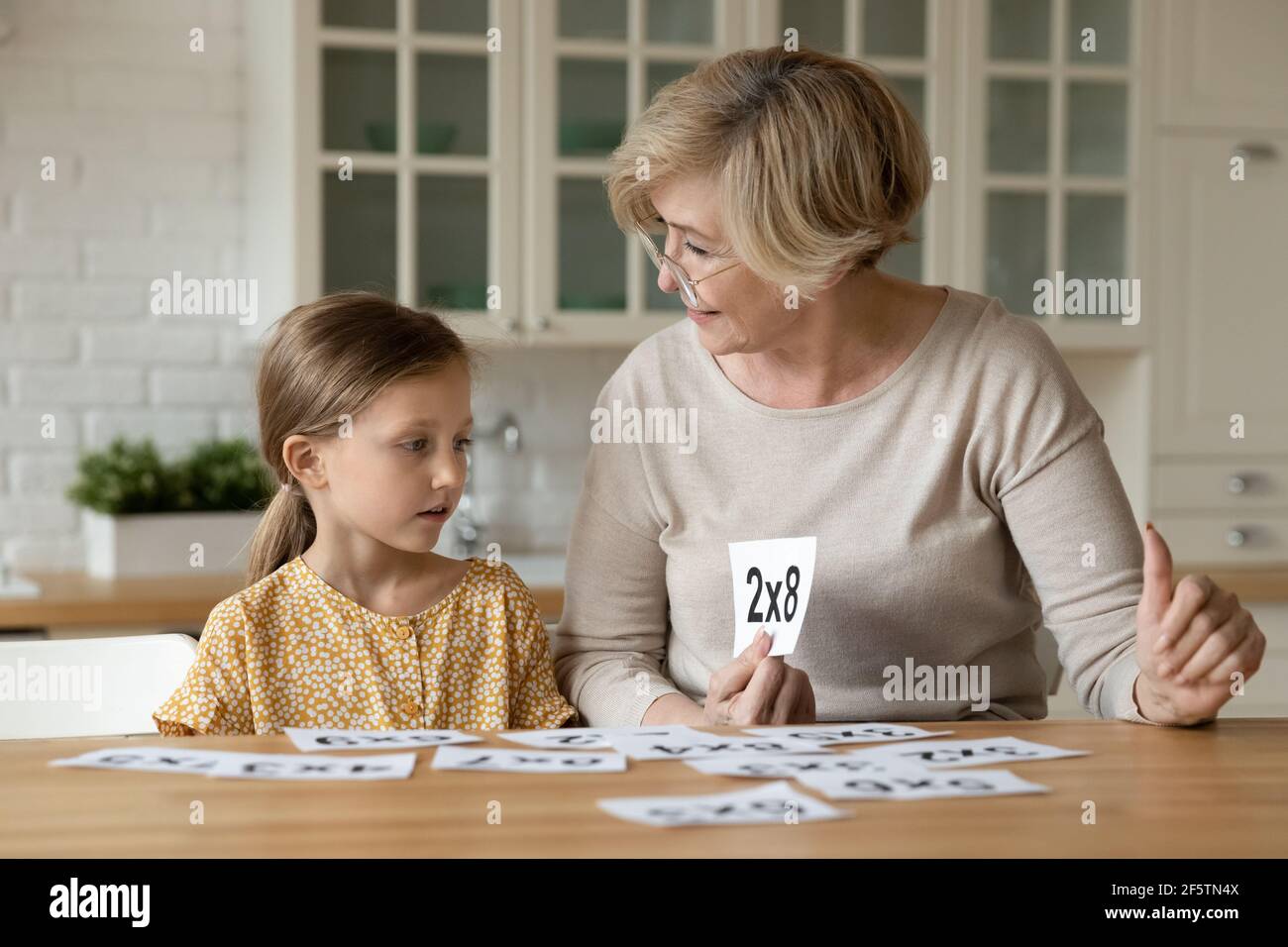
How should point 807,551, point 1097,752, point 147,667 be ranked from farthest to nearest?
point 147,667, point 807,551, point 1097,752

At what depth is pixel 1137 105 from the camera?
10.3ft

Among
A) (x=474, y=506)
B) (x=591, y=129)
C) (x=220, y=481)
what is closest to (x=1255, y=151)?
(x=591, y=129)

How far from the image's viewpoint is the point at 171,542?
272 centimetres

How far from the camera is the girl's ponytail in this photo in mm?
1599

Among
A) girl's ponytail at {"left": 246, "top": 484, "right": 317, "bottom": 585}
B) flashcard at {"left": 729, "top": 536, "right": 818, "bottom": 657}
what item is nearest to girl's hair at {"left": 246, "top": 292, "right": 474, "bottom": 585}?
girl's ponytail at {"left": 246, "top": 484, "right": 317, "bottom": 585}

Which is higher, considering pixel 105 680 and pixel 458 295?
pixel 458 295

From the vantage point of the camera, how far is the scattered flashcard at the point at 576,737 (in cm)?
109

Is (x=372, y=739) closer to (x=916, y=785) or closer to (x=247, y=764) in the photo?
(x=247, y=764)

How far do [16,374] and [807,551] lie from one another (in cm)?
Result: 220

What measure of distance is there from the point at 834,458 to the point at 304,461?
1.88ft

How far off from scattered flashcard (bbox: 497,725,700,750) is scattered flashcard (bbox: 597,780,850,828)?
0.17 m

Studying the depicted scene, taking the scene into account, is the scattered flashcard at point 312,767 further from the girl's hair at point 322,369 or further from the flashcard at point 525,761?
the girl's hair at point 322,369
